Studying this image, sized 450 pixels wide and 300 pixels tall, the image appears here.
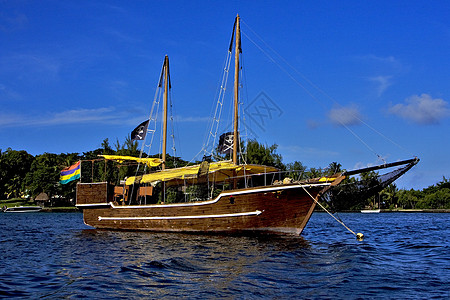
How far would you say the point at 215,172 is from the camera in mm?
29359

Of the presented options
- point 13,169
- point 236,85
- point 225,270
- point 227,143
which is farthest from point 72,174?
point 13,169

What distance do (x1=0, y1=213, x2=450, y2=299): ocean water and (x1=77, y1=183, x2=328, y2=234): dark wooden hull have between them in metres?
2.28

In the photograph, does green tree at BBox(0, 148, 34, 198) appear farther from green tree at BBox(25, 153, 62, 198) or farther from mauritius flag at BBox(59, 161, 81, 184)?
mauritius flag at BBox(59, 161, 81, 184)

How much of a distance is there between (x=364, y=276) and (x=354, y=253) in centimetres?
553

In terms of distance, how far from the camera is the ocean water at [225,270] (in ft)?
37.6

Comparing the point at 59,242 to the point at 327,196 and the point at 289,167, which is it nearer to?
the point at 327,196

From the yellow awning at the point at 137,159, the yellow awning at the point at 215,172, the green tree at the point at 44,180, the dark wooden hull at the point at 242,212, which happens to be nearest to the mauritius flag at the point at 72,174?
the yellow awning at the point at 137,159

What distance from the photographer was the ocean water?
11469 millimetres

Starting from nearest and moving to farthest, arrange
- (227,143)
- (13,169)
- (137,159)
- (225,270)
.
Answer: (225,270), (227,143), (137,159), (13,169)

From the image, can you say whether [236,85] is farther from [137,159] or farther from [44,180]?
[44,180]

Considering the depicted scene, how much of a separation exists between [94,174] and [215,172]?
62192 millimetres

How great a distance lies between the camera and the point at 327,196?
2542cm

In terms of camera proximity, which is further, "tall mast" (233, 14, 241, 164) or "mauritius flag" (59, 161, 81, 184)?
"mauritius flag" (59, 161, 81, 184)

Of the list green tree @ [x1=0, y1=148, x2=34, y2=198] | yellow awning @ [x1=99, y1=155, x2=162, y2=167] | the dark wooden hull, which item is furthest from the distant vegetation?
the dark wooden hull
